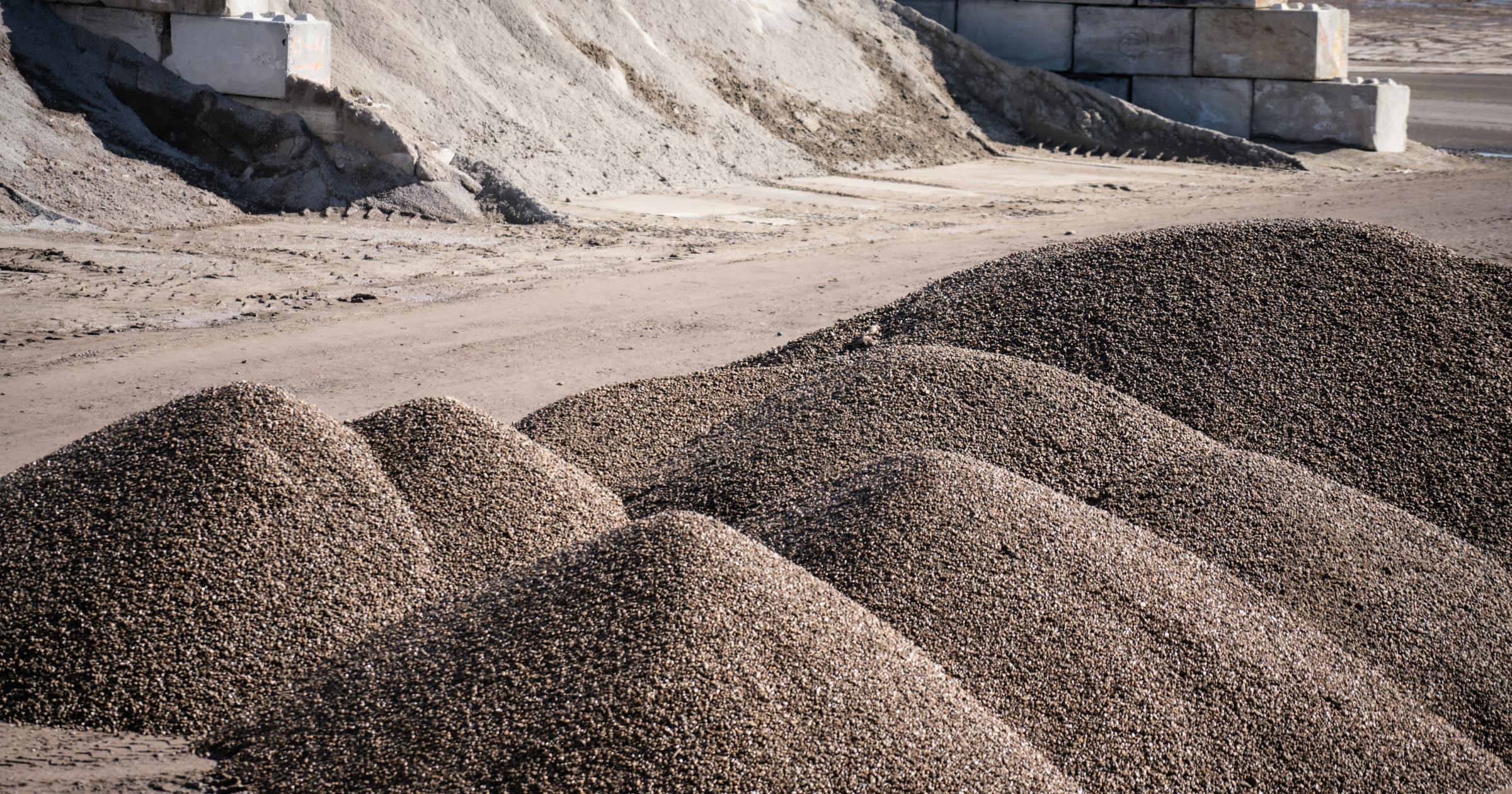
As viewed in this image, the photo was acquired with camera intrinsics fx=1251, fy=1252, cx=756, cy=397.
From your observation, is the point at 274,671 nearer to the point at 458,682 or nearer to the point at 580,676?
the point at 458,682

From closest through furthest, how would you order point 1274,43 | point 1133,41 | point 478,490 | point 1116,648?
point 1116,648 < point 478,490 < point 1274,43 < point 1133,41

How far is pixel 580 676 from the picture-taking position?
2.62 metres

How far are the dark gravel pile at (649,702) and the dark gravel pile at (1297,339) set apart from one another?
2314 mm

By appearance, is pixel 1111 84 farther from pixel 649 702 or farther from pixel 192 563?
pixel 649 702

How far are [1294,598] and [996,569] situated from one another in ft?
3.08

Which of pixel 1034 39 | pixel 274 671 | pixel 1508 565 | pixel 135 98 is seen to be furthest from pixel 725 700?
pixel 1034 39

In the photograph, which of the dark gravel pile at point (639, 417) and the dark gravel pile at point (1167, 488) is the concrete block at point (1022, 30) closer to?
the dark gravel pile at point (639, 417)

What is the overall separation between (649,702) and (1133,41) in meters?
13.9

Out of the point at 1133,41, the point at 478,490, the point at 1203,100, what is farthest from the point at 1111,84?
the point at 478,490

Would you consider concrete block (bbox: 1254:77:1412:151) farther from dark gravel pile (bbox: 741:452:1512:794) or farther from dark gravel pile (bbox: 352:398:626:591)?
dark gravel pile (bbox: 352:398:626:591)

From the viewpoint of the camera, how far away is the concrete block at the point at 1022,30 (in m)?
15.1

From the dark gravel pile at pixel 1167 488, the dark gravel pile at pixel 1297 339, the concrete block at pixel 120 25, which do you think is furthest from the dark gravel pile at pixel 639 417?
the concrete block at pixel 120 25

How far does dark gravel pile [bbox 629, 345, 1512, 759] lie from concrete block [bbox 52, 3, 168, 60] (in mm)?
6676

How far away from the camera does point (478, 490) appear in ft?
12.0
